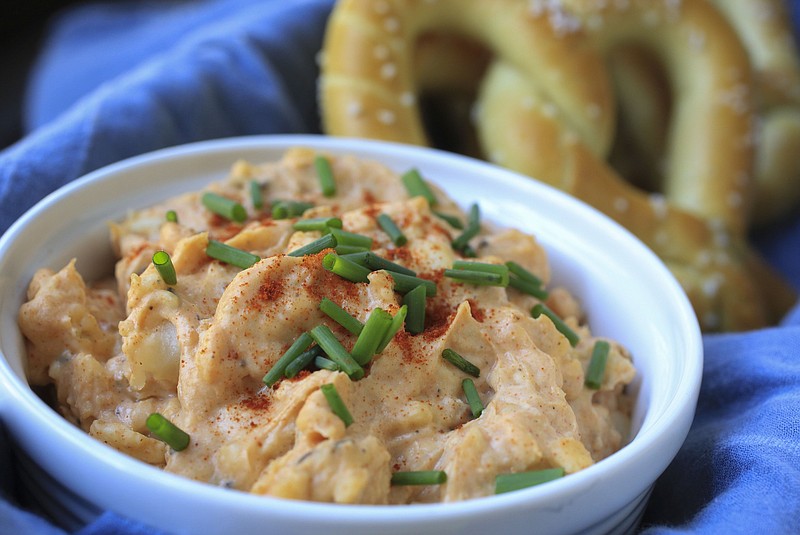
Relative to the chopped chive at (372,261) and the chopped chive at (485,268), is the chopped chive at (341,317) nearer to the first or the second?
the chopped chive at (372,261)

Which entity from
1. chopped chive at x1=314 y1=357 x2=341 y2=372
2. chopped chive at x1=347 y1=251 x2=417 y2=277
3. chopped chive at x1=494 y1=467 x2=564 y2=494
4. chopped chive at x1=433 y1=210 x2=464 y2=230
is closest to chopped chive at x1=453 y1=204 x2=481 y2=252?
chopped chive at x1=433 y1=210 x2=464 y2=230

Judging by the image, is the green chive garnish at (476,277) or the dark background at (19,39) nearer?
the green chive garnish at (476,277)

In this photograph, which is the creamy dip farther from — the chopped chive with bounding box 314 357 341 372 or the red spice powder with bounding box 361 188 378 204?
the red spice powder with bounding box 361 188 378 204

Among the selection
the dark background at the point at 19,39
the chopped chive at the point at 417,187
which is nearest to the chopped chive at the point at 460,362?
the chopped chive at the point at 417,187

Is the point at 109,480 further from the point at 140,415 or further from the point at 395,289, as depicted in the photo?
the point at 395,289

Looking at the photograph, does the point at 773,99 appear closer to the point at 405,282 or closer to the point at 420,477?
the point at 405,282

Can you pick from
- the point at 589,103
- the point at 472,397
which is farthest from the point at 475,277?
the point at 589,103
